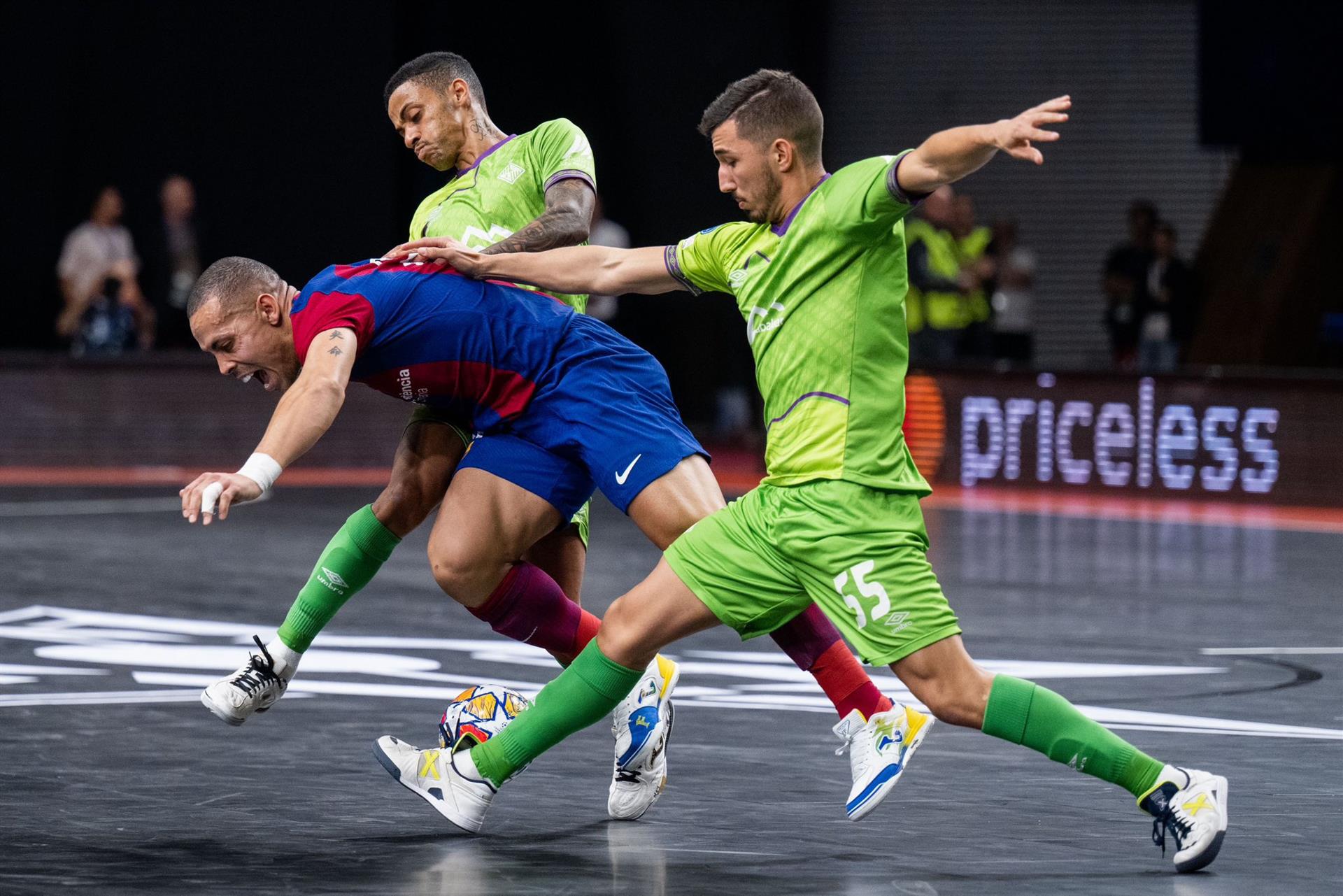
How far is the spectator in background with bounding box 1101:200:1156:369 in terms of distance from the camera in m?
16.4

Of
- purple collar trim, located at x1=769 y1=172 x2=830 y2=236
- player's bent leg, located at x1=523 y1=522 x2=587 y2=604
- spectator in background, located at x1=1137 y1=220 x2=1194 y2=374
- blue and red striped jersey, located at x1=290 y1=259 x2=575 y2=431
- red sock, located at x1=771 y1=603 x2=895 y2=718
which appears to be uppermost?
purple collar trim, located at x1=769 y1=172 x2=830 y2=236

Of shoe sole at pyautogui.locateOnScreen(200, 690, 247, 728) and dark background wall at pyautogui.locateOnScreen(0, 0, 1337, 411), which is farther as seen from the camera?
dark background wall at pyautogui.locateOnScreen(0, 0, 1337, 411)

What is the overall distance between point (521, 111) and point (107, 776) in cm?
1483

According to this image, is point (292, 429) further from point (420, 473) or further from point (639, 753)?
point (639, 753)

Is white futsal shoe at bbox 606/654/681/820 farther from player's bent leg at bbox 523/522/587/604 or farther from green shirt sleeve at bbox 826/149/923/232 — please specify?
green shirt sleeve at bbox 826/149/923/232

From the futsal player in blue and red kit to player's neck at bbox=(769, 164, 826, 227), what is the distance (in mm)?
Answer: 755

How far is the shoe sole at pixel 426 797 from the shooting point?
477cm

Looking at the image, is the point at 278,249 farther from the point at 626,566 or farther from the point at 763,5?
the point at 626,566

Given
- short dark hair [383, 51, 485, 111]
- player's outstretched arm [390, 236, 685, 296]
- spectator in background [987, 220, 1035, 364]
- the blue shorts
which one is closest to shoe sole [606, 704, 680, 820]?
the blue shorts

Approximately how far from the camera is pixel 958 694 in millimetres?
4438

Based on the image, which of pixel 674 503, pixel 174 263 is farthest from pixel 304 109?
pixel 674 503

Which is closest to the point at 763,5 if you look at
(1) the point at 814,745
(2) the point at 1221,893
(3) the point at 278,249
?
(3) the point at 278,249

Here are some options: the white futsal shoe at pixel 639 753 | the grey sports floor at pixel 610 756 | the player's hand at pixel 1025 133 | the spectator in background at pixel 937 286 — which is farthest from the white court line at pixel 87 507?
the player's hand at pixel 1025 133

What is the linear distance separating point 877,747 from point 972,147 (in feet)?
4.82
